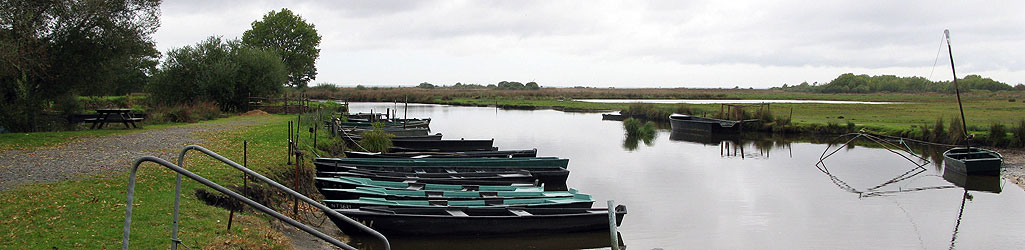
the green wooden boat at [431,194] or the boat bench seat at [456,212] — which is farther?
the green wooden boat at [431,194]

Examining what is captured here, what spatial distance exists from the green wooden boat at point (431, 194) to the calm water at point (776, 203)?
1.63 m

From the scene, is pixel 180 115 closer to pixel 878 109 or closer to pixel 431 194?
pixel 431 194

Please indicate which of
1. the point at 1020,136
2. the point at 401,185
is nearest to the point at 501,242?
the point at 401,185

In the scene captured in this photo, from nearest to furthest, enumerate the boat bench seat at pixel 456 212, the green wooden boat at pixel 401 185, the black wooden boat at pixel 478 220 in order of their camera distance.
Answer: the black wooden boat at pixel 478 220 < the boat bench seat at pixel 456 212 < the green wooden boat at pixel 401 185

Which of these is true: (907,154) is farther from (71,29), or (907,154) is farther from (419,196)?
(71,29)

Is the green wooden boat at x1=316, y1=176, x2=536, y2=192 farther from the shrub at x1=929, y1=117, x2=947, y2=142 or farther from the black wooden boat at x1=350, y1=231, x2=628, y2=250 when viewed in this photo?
the shrub at x1=929, y1=117, x2=947, y2=142

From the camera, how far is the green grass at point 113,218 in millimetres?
7703

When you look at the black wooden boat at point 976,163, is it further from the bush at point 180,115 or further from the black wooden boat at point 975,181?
the bush at point 180,115

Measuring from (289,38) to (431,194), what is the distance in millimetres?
63505

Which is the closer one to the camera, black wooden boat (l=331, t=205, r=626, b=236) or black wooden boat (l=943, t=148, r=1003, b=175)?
black wooden boat (l=331, t=205, r=626, b=236)

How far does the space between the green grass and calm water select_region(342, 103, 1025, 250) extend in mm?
3389

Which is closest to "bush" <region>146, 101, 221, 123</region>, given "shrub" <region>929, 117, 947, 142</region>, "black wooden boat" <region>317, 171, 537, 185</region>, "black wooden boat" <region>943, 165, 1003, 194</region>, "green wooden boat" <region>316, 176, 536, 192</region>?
"black wooden boat" <region>317, 171, 537, 185</region>

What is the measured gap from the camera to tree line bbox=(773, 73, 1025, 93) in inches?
5079

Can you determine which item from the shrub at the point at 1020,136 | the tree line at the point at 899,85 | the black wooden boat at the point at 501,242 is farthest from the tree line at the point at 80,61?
the tree line at the point at 899,85
